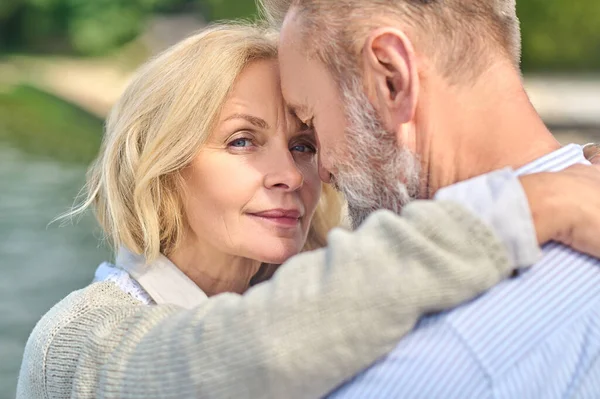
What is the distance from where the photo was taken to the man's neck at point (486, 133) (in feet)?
4.97

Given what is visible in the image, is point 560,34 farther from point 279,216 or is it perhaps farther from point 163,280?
point 163,280

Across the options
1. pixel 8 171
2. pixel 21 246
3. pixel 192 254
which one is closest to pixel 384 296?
pixel 192 254

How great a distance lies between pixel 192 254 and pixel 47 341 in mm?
486

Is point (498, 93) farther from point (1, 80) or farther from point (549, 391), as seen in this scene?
point (1, 80)

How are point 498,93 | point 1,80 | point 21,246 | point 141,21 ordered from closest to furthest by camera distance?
point 498,93, point 21,246, point 1,80, point 141,21

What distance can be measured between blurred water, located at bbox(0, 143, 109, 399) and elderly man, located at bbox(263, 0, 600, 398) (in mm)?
3875

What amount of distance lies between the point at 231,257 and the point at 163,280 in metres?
0.21

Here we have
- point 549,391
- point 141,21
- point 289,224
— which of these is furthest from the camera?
point 141,21

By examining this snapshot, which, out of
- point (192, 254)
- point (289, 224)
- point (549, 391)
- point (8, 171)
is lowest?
point (8, 171)

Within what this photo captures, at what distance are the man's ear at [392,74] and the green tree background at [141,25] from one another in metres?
11.2

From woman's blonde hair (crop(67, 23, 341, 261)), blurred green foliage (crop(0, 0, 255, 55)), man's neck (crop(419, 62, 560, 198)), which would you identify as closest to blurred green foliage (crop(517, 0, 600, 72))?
blurred green foliage (crop(0, 0, 255, 55))

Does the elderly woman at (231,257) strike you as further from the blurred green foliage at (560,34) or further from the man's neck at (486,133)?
the blurred green foliage at (560,34)

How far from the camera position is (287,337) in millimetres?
1362

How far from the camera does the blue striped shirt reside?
51.2 inches
